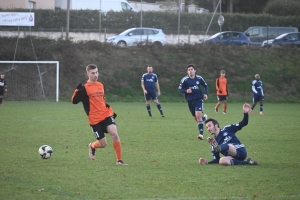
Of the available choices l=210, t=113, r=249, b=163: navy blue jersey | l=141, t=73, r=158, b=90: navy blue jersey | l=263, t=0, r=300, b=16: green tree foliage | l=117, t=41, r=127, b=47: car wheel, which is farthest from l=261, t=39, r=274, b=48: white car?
l=210, t=113, r=249, b=163: navy blue jersey

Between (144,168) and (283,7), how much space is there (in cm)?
4444

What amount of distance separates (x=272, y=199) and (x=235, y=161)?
A: 2.57m

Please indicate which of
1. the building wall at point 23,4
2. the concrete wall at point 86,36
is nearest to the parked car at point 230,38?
the concrete wall at point 86,36

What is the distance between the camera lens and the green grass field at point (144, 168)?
6.75 m

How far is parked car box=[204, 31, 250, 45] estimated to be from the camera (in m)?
38.0

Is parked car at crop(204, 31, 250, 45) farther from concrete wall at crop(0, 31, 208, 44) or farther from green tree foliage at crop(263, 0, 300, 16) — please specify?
green tree foliage at crop(263, 0, 300, 16)

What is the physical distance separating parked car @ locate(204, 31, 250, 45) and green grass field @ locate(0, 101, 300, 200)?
2323 cm

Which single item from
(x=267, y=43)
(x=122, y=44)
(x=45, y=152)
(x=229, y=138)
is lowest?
(x=45, y=152)

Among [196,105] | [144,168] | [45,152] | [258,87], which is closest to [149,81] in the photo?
[258,87]

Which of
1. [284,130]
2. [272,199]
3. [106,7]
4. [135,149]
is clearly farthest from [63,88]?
[272,199]

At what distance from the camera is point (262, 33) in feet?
134

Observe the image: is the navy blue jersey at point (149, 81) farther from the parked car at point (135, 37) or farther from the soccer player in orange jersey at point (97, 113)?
the parked car at point (135, 37)

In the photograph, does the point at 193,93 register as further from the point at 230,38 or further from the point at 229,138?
Result: the point at 230,38

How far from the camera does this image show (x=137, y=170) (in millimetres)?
8438
